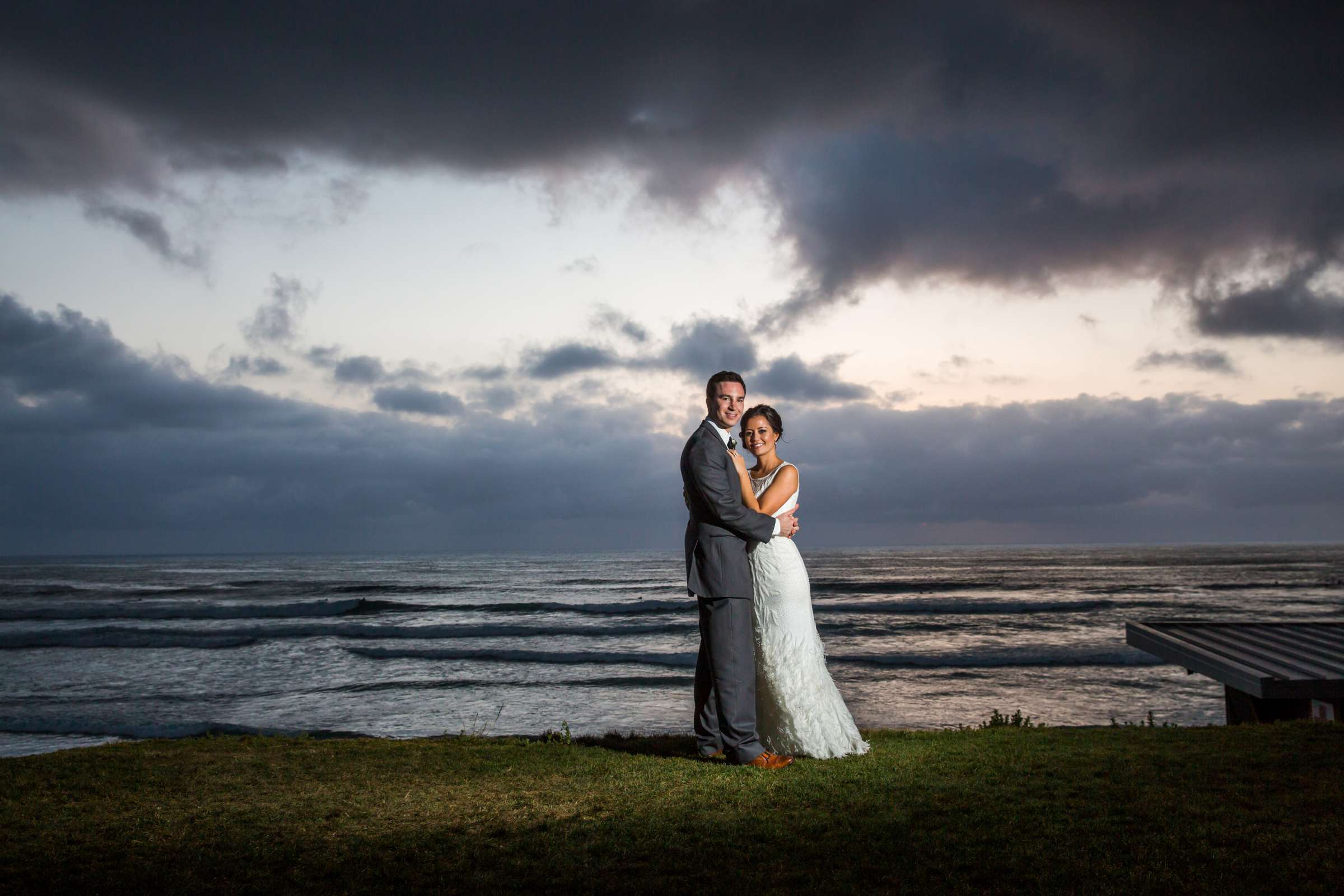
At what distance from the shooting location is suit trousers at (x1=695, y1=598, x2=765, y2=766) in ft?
16.9

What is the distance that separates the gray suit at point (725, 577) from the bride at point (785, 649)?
16cm

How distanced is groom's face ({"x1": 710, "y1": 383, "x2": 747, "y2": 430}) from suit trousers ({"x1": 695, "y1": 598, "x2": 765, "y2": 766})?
1.18 metres

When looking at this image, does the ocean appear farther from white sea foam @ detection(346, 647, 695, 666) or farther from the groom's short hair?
the groom's short hair

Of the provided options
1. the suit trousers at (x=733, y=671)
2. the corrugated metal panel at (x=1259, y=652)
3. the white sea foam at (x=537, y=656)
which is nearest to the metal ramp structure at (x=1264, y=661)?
the corrugated metal panel at (x=1259, y=652)

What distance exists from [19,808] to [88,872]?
1.57m

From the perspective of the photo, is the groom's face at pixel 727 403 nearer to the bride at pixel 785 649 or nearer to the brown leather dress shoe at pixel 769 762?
the bride at pixel 785 649

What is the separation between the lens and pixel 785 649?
5379 mm

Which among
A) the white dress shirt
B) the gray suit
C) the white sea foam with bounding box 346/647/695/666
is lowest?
the white sea foam with bounding box 346/647/695/666

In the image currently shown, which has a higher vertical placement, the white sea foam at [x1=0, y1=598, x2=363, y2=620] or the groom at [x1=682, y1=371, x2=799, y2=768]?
the groom at [x1=682, y1=371, x2=799, y2=768]

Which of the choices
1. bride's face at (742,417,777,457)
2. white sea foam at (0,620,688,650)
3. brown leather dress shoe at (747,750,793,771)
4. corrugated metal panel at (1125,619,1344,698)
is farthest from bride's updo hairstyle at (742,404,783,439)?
white sea foam at (0,620,688,650)

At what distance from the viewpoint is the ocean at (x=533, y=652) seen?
12.2 meters

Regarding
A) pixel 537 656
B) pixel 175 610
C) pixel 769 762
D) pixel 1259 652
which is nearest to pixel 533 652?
pixel 537 656

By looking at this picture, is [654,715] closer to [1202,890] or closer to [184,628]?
[1202,890]

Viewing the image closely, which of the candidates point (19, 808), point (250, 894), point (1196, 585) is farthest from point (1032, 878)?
point (1196, 585)
